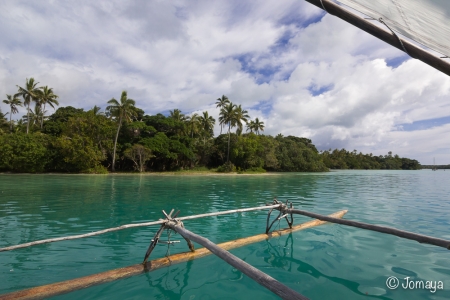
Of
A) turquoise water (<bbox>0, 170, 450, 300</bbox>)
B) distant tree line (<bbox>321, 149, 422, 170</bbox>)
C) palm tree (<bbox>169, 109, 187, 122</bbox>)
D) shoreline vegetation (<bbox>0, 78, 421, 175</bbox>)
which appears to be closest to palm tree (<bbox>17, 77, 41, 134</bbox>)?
shoreline vegetation (<bbox>0, 78, 421, 175</bbox>)

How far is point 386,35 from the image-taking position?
196 cm

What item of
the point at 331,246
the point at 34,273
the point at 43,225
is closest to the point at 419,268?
the point at 331,246

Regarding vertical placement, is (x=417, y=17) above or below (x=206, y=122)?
below

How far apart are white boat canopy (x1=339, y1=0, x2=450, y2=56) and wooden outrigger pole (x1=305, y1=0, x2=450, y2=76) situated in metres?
0.08

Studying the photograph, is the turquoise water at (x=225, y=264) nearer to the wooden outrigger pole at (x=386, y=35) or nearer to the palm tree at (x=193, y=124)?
the wooden outrigger pole at (x=386, y=35)

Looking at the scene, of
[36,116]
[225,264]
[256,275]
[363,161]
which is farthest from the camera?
[363,161]

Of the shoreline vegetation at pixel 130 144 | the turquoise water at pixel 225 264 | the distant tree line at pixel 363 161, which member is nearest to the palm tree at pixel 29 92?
the shoreline vegetation at pixel 130 144

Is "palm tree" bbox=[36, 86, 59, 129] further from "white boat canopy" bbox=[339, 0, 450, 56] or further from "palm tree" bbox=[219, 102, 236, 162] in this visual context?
"white boat canopy" bbox=[339, 0, 450, 56]

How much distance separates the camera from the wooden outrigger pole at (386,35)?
5.99ft

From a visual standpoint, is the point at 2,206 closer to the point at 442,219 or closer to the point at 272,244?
the point at 272,244

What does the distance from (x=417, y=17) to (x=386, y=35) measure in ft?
1.07

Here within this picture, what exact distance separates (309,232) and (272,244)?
2.02 meters

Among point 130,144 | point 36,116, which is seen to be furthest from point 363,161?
point 36,116

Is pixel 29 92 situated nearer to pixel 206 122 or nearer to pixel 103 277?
pixel 206 122
